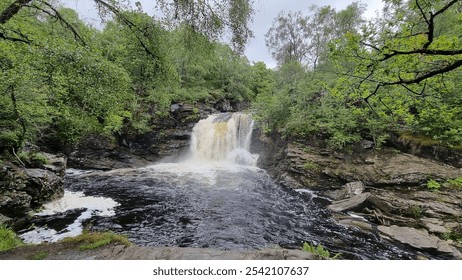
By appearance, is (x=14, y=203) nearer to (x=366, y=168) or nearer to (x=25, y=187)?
(x=25, y=187)

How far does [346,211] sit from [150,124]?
658 inches

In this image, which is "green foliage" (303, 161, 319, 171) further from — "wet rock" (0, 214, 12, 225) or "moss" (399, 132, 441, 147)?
"wet rock" (0, 214, 12, 225)

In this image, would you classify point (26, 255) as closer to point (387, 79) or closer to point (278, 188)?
point (387, 79)

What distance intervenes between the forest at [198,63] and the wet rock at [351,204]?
348 cm

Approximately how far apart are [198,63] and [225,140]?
464 inches

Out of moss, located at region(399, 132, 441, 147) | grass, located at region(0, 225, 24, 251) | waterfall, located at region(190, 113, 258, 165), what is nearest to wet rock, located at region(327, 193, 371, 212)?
moss, located at region(399, 132, 441, 147)

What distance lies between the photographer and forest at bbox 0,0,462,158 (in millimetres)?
3993

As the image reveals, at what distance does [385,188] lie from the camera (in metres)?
11.5

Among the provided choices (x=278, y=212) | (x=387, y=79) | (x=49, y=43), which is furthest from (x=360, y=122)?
(x=49, y=43)

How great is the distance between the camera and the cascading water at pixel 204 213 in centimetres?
689

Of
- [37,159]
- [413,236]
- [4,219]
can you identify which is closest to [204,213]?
[4,219]


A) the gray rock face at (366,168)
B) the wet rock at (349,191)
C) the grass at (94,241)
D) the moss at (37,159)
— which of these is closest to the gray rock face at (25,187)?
the moss at (37,159)

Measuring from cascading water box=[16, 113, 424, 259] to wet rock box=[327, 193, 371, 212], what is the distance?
0.49m

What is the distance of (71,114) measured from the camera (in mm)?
12781
